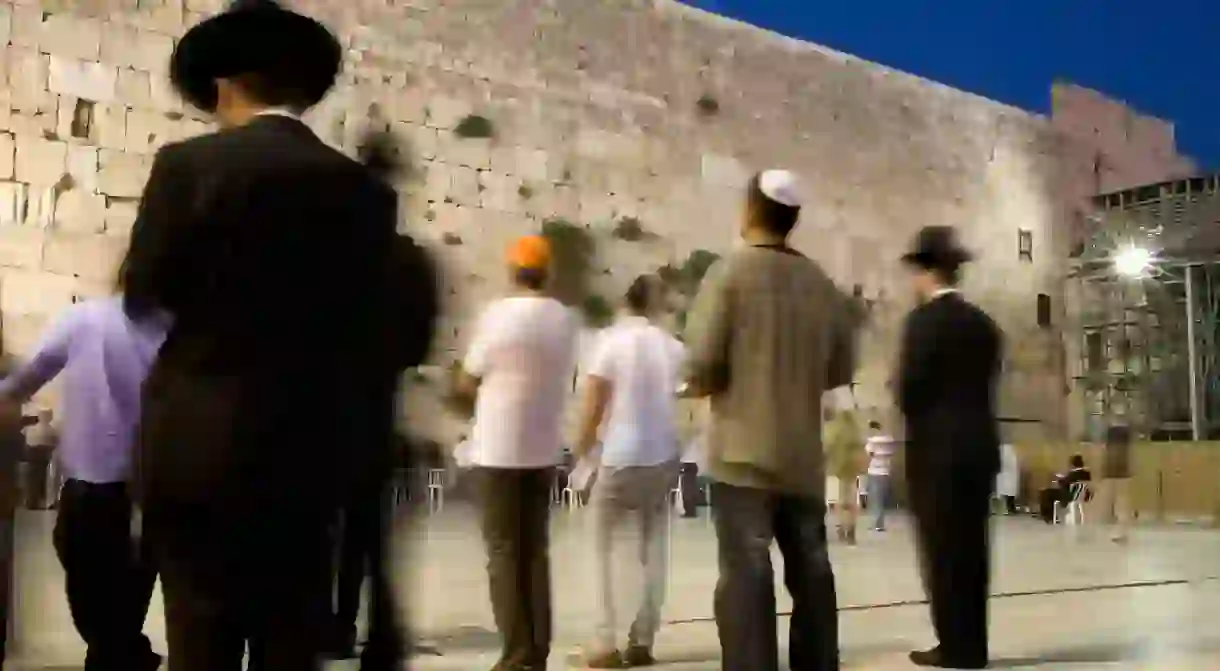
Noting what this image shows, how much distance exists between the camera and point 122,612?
313cm

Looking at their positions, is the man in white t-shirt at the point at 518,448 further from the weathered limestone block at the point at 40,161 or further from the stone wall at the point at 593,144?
the weathered limestone block at the point at 40,161

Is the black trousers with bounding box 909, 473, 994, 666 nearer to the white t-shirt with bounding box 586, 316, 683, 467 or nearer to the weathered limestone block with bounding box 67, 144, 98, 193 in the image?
the white t-shirt with bounding box 586, 316, 683, 467

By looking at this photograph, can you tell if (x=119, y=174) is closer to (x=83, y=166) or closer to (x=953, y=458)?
(x=83, y=166)

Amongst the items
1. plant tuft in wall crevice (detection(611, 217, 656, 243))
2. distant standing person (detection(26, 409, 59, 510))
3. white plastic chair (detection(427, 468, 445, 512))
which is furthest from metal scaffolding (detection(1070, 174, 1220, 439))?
distant standing person (detection(26, 409, 59, 510))

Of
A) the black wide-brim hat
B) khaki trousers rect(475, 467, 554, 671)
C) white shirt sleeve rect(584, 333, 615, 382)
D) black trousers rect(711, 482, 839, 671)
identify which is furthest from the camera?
white shirt sleeve rect(584, 333, 615, 382)

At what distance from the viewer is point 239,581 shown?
1577mm

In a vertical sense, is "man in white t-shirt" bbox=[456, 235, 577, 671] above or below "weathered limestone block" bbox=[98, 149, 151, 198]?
below

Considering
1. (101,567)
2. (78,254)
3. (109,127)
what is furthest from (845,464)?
(109,127)

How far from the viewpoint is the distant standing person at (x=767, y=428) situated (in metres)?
2.76

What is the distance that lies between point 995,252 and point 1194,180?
7185mm

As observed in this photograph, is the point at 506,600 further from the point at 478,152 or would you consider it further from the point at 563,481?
the point at 478,152

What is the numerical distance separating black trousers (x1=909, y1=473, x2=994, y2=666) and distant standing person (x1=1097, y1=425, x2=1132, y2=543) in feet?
26.5

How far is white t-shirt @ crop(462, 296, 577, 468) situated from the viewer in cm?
339

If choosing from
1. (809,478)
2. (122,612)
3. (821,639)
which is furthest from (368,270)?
(122,612)
